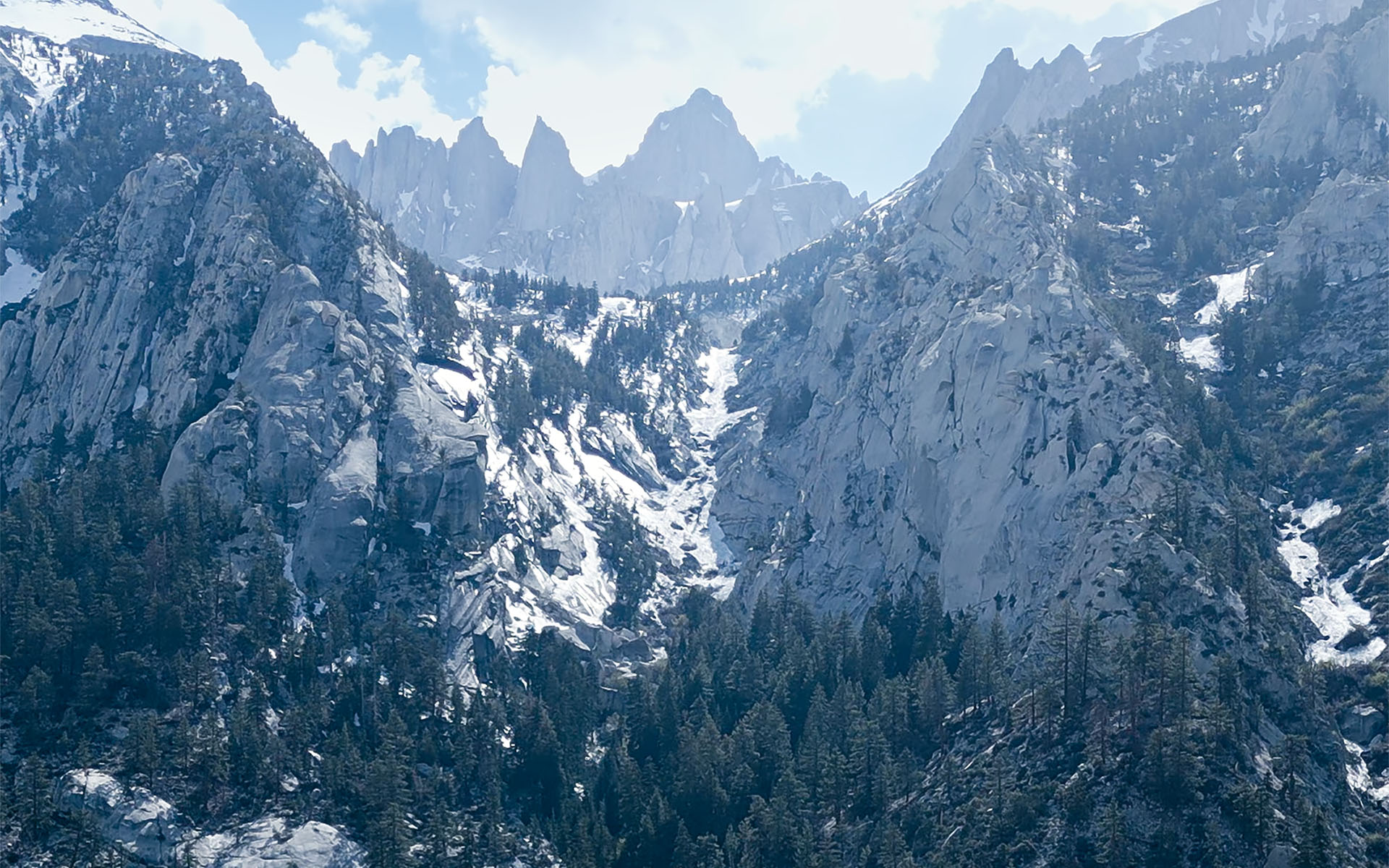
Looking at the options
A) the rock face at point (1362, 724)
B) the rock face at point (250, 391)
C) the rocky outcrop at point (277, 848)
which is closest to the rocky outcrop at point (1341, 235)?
the rock face at point (1362, 724)

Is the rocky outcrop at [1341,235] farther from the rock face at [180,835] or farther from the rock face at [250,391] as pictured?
the rock face at [180,835]

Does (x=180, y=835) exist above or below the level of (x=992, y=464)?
below

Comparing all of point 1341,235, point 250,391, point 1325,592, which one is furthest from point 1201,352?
point 250,391

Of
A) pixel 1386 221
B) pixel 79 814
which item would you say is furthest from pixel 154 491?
pixel 1386 221

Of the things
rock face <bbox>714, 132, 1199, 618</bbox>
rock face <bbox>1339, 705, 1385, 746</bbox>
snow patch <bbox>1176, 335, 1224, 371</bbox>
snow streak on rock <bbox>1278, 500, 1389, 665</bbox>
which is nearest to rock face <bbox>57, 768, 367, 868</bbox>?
rock face <bbox>714, 132, 1199, 618</bbox>

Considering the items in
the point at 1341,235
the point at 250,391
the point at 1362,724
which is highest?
the point at 250,391

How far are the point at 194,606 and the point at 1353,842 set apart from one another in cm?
11143

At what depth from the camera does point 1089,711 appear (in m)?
107

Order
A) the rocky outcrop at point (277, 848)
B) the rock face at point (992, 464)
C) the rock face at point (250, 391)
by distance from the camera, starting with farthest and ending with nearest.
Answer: the rock face at point (250, 391)
the rock face at point (992, 464)
the rocky outcrop at point (277, 848)

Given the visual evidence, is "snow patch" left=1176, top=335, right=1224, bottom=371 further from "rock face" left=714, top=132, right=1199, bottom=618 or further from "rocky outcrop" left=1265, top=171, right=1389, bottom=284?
"rock face" left=714, top=132, right=1199, bottom=618

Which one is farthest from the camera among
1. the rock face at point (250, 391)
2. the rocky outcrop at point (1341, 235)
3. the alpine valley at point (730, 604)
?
the rocky outcrop at point (1341, 235)

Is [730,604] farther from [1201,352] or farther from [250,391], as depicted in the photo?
[1201,352]

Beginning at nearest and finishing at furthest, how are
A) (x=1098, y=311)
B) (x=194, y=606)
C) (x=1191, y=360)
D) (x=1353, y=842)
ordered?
(x=1353, y=842), (x=194, y=606), (x=1098, y=311), (x=1191, y=360)

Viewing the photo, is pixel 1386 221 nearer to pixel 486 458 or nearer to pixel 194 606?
pixel 486 458
